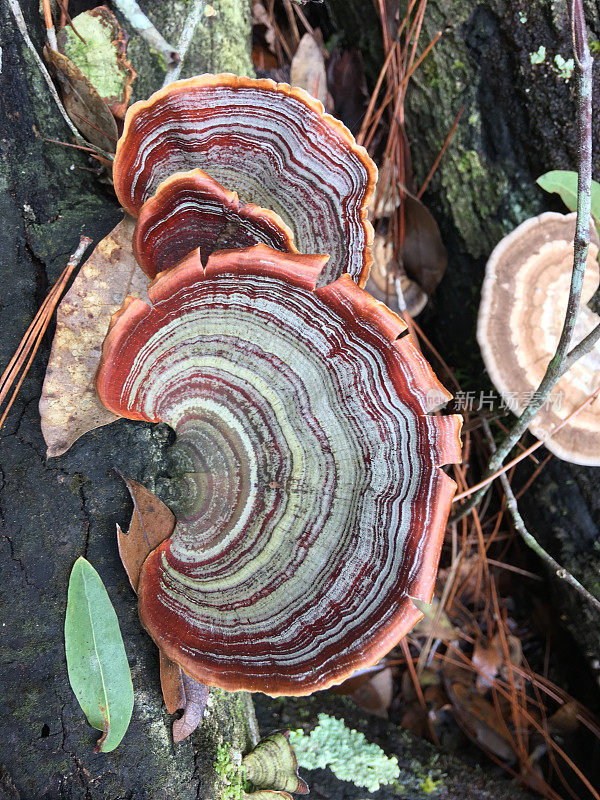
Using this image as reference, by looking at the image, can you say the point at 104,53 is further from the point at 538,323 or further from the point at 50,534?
the point at 538,323

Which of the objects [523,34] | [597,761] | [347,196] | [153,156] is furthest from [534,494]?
[153,156]

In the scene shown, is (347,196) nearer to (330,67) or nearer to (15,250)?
(15,250)

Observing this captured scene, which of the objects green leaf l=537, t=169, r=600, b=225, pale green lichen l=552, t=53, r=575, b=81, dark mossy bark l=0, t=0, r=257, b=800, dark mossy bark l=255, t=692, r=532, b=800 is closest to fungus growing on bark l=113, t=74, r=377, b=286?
dark mossy bark l=0, t=0, r=257, b=800

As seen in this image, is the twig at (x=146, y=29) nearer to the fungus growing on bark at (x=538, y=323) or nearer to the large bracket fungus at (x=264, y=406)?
the large bracket fungus at (x=264, y=406)

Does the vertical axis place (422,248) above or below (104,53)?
below

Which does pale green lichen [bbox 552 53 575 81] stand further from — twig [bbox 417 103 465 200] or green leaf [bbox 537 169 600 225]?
green leaf [bbox 537 169 600 225]

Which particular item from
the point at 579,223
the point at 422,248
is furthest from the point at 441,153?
the point at 579,223
